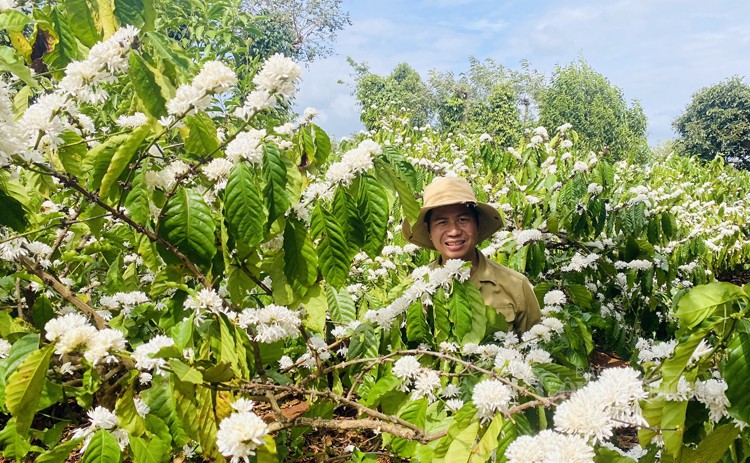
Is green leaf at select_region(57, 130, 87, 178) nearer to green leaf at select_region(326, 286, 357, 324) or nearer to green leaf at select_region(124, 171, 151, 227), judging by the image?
green leaf at select_region(124, 171, 151, 227)

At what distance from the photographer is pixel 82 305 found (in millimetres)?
1823

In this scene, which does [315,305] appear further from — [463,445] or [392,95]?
[392,95]

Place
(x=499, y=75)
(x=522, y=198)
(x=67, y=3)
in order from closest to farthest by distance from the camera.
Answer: (x=67, y=3)
(x=522, y=198)
(x=499, y=75)

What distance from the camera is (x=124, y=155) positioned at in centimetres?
125

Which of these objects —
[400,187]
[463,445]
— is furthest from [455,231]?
[463,445]

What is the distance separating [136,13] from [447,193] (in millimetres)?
1802

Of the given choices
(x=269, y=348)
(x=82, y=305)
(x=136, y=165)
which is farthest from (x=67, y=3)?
(x=269, y=348)

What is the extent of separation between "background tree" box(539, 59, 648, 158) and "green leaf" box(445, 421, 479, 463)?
2037 centimetres

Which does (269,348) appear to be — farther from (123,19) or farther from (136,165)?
(123,19)

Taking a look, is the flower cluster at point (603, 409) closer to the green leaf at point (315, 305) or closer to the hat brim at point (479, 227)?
the green leaf at point (315, 305)

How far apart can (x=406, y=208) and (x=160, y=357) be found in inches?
28.0

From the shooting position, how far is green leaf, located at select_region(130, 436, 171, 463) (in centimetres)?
131

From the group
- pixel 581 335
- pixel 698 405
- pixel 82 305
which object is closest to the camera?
pixel 698 405

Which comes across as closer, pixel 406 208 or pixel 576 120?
pixel 406 208
